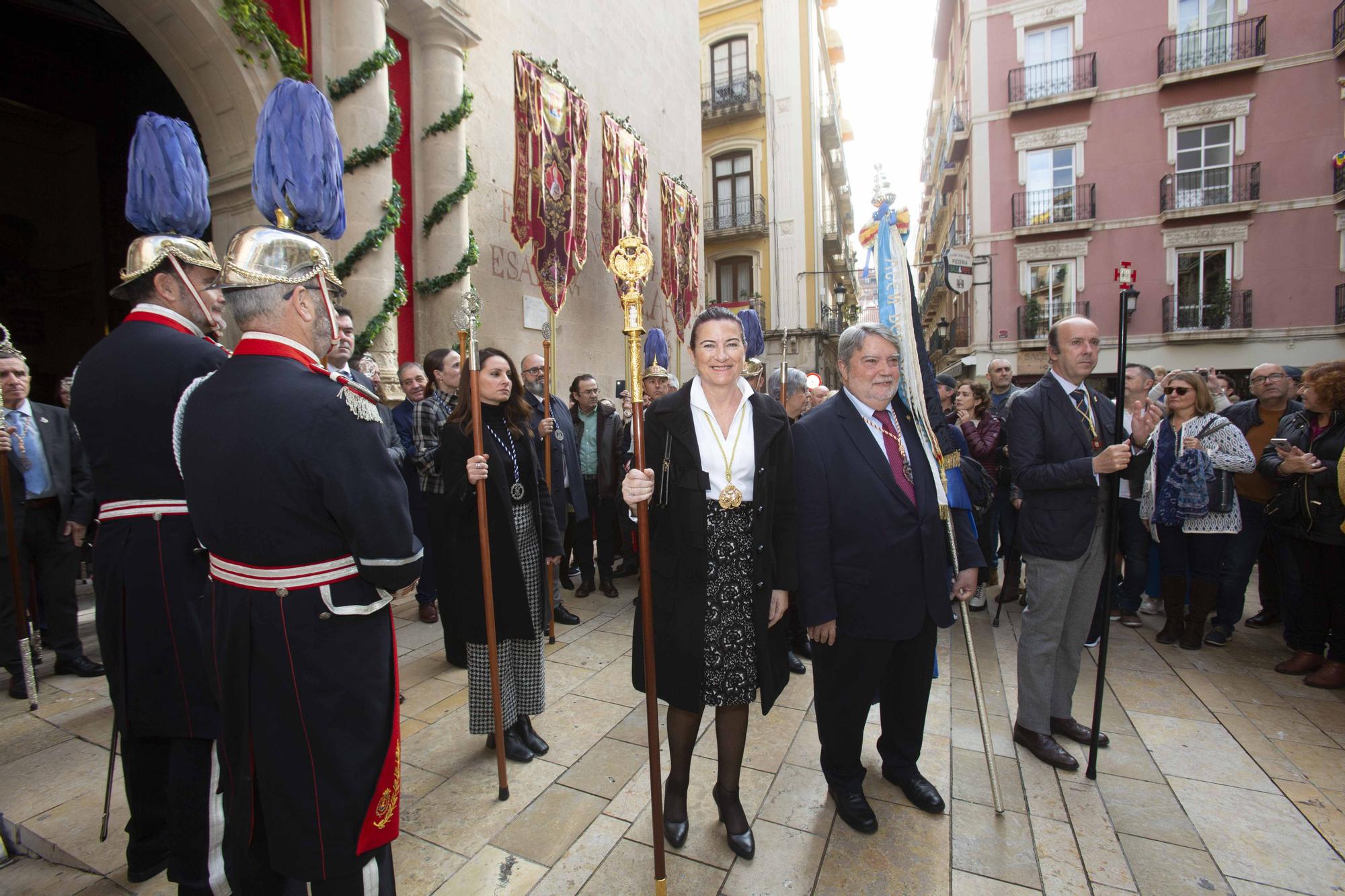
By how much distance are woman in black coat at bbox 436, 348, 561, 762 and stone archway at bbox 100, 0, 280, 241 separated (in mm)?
4633

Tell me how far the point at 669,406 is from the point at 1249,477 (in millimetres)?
4936

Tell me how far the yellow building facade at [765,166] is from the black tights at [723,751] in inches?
829

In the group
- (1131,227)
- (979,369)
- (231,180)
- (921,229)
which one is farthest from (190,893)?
(921,229)

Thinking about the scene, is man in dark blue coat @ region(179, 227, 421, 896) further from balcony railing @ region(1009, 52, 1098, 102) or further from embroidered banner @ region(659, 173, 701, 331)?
balcony railing @ region(1009, 52, 1098, 102)

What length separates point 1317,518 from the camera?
13.6 feet

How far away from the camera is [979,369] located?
64.3 feet

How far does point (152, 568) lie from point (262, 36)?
566 cm

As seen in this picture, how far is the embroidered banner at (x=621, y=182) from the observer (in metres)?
11.1

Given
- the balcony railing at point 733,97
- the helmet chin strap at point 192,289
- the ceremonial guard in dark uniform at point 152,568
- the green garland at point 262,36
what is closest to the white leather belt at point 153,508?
the ceremonial guard in dark uniform at point 152,568

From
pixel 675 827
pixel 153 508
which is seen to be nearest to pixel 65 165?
pixel 153 508

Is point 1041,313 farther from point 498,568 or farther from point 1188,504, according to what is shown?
point 498,568

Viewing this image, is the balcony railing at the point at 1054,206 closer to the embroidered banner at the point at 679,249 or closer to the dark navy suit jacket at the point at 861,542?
the embroidered banner at the point at 679,249

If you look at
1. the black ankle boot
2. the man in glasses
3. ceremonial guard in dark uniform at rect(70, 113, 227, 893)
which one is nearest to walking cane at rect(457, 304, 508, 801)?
the black ankle boot

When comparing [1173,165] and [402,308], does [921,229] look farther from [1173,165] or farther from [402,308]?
[402,308]
